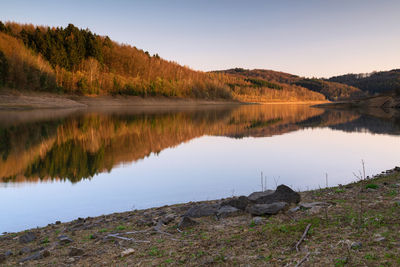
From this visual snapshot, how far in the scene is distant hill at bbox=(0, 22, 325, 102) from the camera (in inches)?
2625

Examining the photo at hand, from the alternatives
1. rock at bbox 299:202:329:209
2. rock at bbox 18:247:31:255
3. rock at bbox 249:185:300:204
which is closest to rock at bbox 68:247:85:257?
rock at bbox 18:247:31:255

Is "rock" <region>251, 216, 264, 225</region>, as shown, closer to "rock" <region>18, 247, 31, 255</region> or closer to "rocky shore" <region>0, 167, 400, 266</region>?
"rocky shore" <region>0, 167, 400, 266</region>

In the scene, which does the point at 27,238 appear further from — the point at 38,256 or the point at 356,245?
the point at 356,245

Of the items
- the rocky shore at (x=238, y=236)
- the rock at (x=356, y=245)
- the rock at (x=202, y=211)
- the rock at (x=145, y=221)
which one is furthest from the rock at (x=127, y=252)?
the rock at (x=356, y=245)

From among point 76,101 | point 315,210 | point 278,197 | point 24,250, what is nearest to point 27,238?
point 24,250

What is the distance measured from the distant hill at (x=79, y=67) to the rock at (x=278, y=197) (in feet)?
215

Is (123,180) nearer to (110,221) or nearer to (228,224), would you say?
(110,221)

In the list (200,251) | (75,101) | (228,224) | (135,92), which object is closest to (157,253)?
(200,251)

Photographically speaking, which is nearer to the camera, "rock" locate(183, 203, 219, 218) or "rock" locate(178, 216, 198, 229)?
"rock" locate(178, 216, 198, 229)

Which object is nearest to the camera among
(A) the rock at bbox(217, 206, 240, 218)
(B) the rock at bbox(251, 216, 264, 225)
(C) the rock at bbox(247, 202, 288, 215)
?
(B) the rock at bbox(251, 216, 264, 225)

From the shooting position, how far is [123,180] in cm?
1189

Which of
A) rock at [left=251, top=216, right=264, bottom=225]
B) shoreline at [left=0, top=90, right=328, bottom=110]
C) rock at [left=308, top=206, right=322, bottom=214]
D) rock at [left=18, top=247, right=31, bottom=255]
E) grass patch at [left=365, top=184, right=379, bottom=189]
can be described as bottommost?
rock at [left=18, top=247, right=31, bottom=255]

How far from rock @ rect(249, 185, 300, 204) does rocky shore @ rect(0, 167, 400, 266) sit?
0.02 metres

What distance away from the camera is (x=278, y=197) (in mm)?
7324
